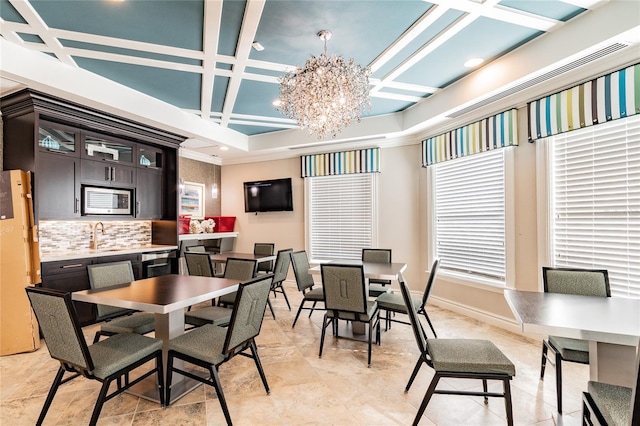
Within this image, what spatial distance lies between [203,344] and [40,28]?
9.91 feet

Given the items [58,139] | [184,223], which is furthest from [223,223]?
[58,139]

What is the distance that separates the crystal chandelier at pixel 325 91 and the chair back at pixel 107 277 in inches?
89.9

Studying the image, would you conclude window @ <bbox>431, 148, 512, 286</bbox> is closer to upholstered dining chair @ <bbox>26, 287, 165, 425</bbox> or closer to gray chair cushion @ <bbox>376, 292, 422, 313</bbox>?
gray chair cushion @ <bbox>376, 292, 422, 313</bbox>

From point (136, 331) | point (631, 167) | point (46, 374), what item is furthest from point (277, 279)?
point (631, 167)

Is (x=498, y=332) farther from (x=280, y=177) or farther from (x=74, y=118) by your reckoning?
(x=74, y=118)

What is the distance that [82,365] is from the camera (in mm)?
1828

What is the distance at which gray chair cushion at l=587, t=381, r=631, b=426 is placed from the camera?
4.36 feet

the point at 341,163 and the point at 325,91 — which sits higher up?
the point at 325,91

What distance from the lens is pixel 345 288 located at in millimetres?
3008

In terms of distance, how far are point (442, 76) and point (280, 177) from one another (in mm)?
3755

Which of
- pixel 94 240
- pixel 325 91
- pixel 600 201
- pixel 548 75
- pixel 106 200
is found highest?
pixel 548 75

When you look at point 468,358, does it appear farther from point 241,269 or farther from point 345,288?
point 241,269

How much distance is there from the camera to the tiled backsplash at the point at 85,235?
157 inches

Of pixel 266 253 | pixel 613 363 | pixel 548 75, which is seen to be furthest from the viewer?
pixel 266 253
